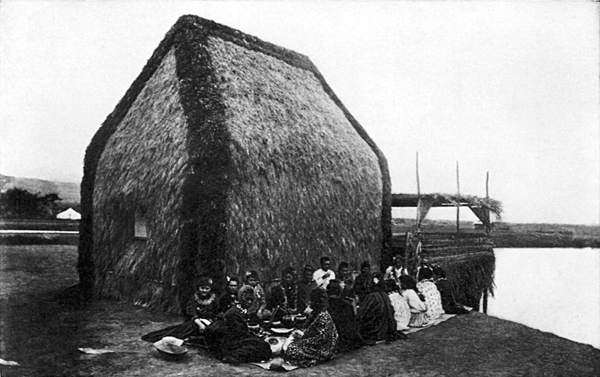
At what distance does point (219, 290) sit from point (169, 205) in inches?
51.7

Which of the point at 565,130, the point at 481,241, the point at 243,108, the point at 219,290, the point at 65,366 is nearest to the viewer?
the point at 65,366

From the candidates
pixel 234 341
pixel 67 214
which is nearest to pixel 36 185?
pixel 67 214

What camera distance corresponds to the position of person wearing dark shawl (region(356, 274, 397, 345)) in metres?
5.78

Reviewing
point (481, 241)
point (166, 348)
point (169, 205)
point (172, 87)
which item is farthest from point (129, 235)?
point (481, 241)

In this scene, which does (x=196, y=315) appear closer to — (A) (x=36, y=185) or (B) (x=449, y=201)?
(A) (x=36, y=185)

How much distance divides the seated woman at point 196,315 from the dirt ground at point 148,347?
0.28 m

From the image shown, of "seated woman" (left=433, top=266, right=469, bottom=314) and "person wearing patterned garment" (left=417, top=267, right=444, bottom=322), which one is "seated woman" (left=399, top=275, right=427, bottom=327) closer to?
"person wearing patterned garment" (left=417, top=267, right=444, bottom=322)

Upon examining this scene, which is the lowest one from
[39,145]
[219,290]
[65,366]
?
[65,366]

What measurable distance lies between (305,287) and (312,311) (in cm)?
136

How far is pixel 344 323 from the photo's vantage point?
529 cm

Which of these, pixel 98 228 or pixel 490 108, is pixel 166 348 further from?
pixel 490 108

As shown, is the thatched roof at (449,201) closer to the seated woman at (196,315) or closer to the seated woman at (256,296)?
the seated woman at (256,296)

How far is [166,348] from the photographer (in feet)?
15.4

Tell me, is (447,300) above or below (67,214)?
below
